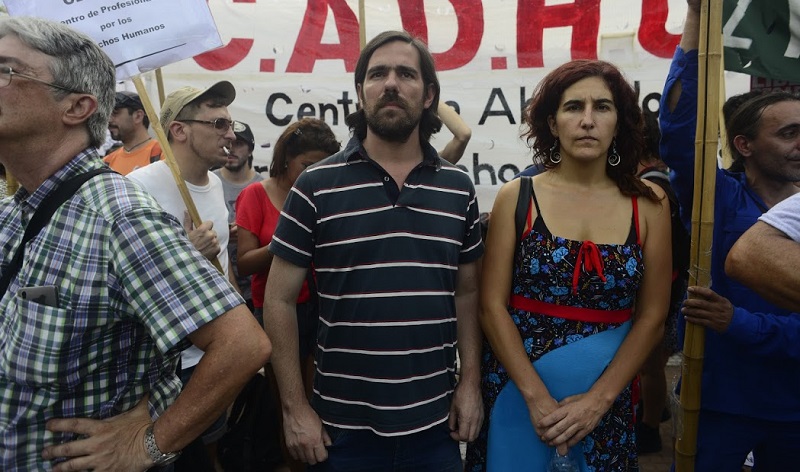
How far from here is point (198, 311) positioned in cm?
141

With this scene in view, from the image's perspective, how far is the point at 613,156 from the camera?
2377 mm

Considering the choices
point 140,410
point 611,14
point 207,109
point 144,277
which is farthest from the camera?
point 611,14

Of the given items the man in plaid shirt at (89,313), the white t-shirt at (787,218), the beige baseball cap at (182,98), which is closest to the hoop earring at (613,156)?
the white t-shirt at (787,218)

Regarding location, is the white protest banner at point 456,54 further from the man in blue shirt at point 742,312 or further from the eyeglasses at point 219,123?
the man in blue shirt at point 742,312

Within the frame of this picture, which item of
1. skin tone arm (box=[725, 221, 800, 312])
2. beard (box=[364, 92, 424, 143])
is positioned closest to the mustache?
beard (box=[364, 92, 424, 143])

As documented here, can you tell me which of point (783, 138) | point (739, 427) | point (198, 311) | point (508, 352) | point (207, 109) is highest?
point (207, 109)

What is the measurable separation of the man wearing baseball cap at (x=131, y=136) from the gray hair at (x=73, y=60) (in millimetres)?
2949

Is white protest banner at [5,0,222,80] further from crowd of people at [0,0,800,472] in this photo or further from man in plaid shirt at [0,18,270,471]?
man in plaid shirt at [0,18,270,471]

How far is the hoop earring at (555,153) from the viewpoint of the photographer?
2443 mm

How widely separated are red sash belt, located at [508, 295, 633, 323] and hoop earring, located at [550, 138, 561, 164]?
1.80 feet

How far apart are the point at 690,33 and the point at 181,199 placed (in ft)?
7.45

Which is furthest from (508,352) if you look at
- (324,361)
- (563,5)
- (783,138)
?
(563,5)

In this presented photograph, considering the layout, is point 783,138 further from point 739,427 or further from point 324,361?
point 324,361

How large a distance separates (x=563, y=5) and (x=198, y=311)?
4.09 m
